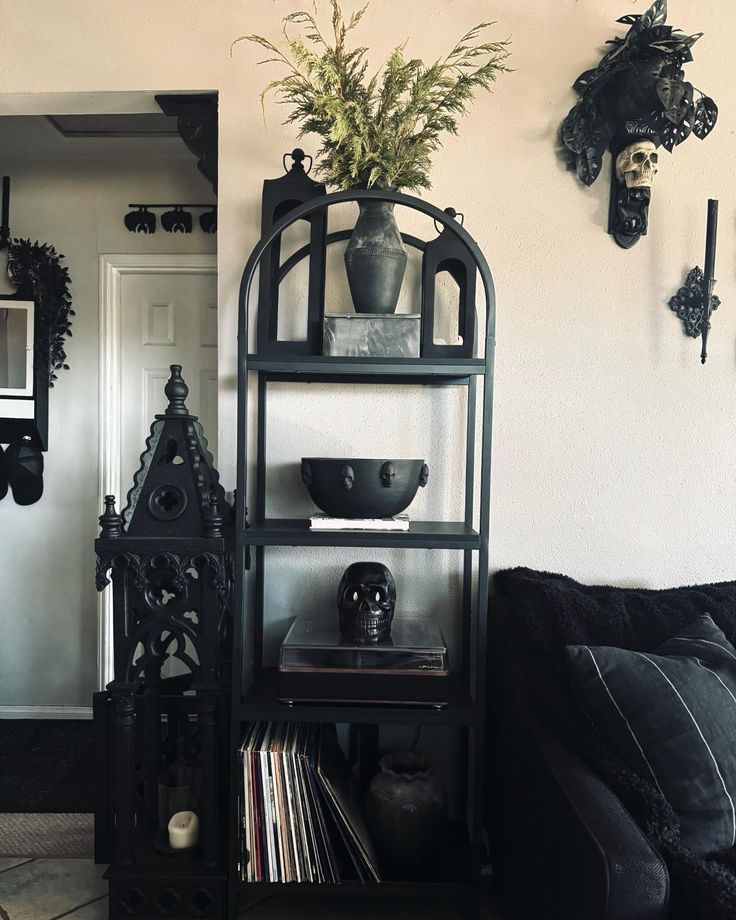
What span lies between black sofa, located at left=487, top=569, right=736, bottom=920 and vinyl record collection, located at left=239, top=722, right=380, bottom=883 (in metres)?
0.35

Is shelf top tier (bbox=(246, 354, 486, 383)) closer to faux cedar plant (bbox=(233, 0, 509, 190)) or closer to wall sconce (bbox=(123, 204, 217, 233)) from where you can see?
faux cedar plant (bbox=(233, 0, 509, 190))

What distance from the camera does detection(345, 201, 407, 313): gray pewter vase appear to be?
5.16 feet

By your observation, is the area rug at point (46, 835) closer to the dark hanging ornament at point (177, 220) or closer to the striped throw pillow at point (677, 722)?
the striped throw pillow at point (677, 722)

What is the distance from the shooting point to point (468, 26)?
1.80 m

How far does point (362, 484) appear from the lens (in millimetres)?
1577

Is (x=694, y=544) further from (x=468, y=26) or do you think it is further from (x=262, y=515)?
(x=468, y=26)

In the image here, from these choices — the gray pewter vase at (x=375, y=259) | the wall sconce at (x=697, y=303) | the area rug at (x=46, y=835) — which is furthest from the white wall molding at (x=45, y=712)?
the wall sconce at (x=697, y=303)

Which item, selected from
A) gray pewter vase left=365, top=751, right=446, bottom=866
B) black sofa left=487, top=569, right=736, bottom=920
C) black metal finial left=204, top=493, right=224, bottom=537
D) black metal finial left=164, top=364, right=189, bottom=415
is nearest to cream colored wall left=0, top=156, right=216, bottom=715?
black metal finial left=164, top=364, right=189, bottom=415

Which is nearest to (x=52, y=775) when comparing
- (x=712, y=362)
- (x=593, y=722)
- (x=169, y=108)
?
(x=593, y=722)

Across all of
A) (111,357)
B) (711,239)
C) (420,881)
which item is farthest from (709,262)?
(111,357)

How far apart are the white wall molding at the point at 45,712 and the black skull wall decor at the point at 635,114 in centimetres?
281

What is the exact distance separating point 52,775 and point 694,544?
7.51 feet

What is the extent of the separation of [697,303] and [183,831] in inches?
71.6

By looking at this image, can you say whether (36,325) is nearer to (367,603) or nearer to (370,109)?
(370,109)
